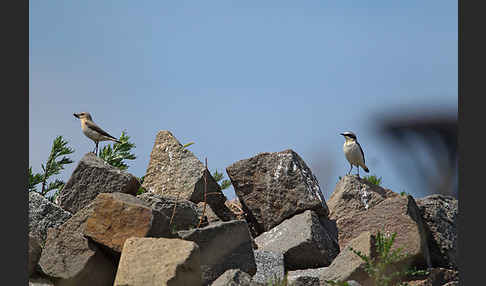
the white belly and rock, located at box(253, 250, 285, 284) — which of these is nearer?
rock, located at box(253, 250, 285, 284)

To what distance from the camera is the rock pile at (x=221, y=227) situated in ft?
22.8

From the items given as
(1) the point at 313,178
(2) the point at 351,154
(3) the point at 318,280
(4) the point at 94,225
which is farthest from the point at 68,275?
(2) the point at 351,154

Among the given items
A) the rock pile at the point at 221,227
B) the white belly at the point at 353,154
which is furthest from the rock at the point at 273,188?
the white belly at the point at 353,154

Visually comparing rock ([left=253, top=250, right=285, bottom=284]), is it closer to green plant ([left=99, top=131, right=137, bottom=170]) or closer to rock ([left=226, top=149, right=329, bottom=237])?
rock ([left=226, top=149, right=329, bottom=237])

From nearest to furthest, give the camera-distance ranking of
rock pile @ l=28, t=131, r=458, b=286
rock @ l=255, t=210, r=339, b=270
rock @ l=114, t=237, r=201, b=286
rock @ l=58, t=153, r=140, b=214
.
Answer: rock @ l=114, t=237, r=201, b=286 → rock pile @ l=28, t=131, r=458, b=286 → rock @ l=255, t=210, r=339, b=270 → rock @ l=58, t=153, r=140, b=214

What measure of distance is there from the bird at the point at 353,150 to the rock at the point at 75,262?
7700 millimetres

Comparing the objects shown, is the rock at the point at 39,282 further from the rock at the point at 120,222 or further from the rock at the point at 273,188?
the rock at the point at 273,188

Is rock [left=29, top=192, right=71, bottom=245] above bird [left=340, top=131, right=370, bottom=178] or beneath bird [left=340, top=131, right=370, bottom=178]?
beneath

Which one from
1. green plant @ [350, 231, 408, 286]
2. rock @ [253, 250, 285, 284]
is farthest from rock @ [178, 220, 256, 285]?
green plant @ [350, 231, 408, 286]

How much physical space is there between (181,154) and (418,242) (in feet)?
12.1

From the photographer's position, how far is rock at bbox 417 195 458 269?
8.70 m

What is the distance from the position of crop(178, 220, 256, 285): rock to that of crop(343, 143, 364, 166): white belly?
6.89 m

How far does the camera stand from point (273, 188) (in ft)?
31.2

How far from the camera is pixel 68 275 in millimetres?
7164
